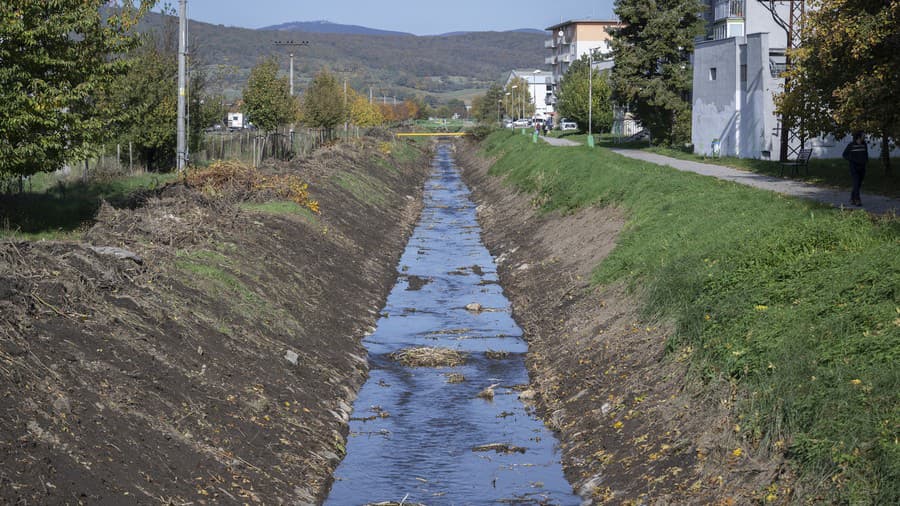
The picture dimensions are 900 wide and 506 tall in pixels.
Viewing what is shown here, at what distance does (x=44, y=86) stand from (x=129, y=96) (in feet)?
61.5

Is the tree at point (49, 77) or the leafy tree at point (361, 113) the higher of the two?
the leafy tree at point (361, 113)

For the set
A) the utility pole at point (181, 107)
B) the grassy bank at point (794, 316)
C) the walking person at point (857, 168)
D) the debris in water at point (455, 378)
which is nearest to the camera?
the grassy bank at point (794, 316)

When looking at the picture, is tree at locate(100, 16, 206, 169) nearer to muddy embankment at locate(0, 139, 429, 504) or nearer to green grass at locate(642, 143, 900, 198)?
muddy embankment at locate(0, 139, 429, 504)

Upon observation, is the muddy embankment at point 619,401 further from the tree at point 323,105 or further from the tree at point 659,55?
the tree at point 323,105

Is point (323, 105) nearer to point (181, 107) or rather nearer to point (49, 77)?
point (181, 107)

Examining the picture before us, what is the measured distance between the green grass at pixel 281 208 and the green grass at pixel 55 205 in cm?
382

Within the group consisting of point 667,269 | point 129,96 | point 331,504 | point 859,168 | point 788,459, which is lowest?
point 331,504

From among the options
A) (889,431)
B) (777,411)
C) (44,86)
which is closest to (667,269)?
(777,411)

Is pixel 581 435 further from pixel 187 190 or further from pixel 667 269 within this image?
pixel 187 190

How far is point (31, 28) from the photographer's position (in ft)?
76.5

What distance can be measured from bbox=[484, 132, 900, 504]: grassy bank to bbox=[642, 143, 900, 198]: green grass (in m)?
7.63

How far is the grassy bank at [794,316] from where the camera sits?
33.4ft

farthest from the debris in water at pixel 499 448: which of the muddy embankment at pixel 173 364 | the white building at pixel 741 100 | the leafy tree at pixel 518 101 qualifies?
the leafy tree at pixel 518 101

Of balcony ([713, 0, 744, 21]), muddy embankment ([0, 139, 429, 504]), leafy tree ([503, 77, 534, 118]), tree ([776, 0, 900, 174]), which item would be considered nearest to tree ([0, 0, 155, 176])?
muddy embankment ([0, 139, 429, 504])
